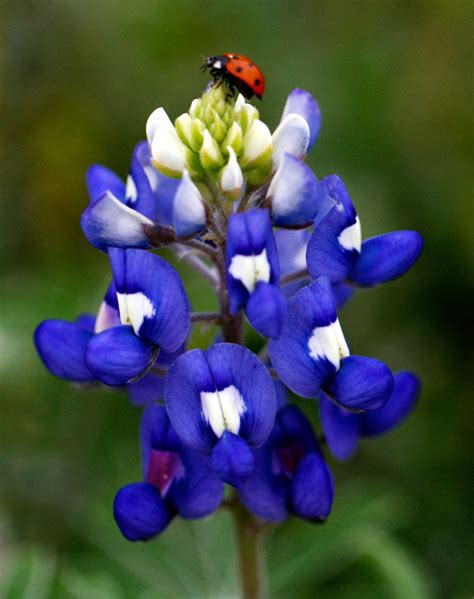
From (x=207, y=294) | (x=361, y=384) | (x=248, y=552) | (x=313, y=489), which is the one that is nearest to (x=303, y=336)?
(x=361, y=384)

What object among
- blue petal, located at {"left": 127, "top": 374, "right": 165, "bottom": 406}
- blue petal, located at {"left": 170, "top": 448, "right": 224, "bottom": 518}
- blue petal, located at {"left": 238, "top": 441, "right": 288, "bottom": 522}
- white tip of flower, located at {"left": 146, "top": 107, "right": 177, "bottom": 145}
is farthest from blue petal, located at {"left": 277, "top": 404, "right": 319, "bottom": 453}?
white tip of flower, located at {"left": 146, "top": 107, "right": 177, "bottom": 145}

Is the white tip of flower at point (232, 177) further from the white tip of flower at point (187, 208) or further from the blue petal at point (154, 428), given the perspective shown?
the blue petal at point (154, 428)

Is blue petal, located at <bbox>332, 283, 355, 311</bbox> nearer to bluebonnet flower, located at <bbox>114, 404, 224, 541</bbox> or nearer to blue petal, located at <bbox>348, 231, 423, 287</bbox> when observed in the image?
blue petal, located at <bbox>348, 231, 423, 287</bbox>

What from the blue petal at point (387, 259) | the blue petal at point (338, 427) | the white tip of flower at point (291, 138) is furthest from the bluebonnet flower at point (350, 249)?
the blue petal at point (338, 427)

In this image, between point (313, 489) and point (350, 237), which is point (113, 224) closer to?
point (350, 237)

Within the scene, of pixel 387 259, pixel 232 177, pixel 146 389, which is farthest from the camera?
pixel 146 389

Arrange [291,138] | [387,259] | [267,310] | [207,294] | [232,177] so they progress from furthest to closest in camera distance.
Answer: [207,294], [387,259], [291,138], [232,177], [267,310]
